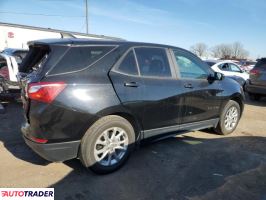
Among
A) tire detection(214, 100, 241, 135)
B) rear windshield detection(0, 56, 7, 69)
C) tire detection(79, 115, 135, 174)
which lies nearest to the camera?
tire detection(79, 115, 135, 174)

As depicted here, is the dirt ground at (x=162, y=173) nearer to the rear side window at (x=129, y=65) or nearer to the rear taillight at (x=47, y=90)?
the rear taillight at (x=47, y=90)

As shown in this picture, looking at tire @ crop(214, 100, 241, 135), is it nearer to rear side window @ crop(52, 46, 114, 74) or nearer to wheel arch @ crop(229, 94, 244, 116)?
wheel arch @ crop(229, 94, 244, 116)

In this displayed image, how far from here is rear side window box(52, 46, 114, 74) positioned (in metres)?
3.50

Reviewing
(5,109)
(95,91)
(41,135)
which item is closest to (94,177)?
(41,135)

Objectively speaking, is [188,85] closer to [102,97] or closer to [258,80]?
[102,97]

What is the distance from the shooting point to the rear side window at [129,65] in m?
3.95

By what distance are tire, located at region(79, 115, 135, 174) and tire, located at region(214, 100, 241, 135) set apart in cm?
243

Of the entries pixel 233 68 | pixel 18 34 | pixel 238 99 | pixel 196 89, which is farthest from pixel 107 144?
pixel 18 34

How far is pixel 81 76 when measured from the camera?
11.7ft

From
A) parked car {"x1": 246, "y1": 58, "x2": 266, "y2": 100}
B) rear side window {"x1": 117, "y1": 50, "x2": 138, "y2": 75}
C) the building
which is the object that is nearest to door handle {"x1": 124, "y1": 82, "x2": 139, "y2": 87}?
rear side window {"x1": 117, "y1": 50, "x2": 138, "y2": 75}

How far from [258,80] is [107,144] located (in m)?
8.25

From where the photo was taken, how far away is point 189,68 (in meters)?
4.96

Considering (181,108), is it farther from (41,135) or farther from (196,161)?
(41,135)

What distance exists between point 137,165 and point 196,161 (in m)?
0.96
